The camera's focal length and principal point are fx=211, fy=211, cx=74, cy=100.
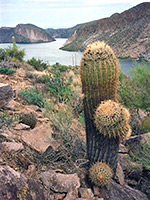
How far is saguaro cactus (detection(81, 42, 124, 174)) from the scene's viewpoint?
341 centimetres

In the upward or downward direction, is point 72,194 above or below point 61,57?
below

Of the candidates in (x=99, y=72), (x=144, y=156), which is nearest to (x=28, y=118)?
(x=99, y=72)

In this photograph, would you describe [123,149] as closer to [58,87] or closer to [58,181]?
[58,181]

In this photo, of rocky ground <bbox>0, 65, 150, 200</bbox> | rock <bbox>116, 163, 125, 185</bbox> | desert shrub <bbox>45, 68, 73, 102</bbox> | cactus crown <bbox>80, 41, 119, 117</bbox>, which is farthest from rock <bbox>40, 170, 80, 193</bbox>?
desert shrub <bbox>45, 68, 73, 102</bbox>

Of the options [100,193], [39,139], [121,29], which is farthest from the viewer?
[121,29]

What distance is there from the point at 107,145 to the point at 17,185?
79.2 inches

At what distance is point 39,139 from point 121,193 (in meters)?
1.73

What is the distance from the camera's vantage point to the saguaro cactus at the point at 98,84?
3.41 meters

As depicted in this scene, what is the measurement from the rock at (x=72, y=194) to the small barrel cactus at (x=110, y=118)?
1.01 metres

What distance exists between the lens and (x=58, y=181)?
122 inches

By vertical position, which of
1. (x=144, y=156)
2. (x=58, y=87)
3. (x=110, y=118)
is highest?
(x=110, y=118)

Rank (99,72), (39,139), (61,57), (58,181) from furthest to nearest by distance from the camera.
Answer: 1. (61,57)
2. (39,139)
3. (99,72)
4. (58,181)

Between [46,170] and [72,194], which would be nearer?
[72,194]

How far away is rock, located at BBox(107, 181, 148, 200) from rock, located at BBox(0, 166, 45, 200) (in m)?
1.46
